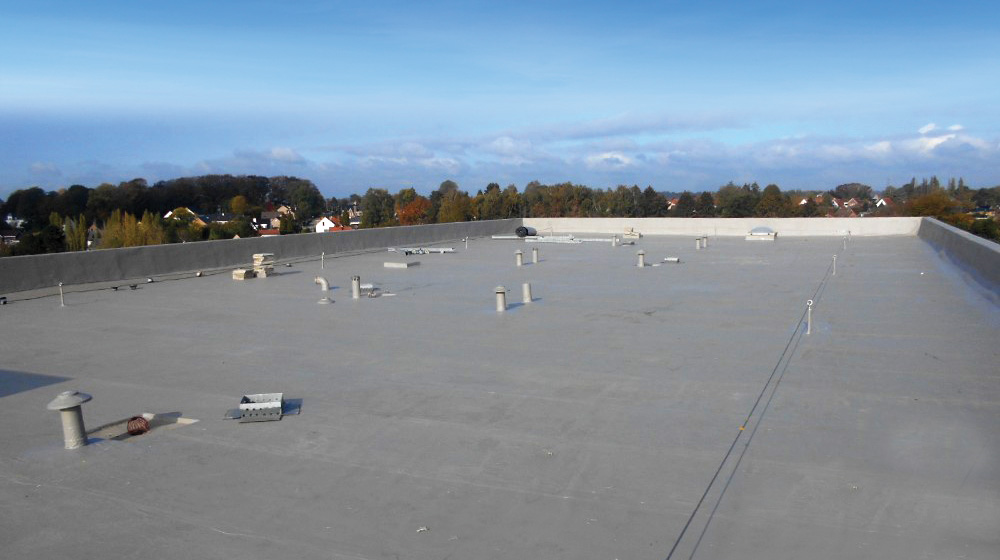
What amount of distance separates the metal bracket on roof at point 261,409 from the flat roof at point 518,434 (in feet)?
0.61

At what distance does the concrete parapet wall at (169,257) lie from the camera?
17938mm

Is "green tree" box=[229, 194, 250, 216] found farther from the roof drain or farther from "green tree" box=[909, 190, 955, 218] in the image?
the roof drain

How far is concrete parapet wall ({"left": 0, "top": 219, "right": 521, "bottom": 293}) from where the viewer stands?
17938mm

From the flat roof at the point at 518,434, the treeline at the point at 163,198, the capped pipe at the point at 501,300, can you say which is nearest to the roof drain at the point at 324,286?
the flat roof at the point at 518,434

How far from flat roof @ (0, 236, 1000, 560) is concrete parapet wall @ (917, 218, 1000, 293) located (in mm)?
2676

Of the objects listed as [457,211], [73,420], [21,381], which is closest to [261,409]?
[73,420]

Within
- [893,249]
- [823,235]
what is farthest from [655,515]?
[823,235]

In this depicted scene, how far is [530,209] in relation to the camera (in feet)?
297

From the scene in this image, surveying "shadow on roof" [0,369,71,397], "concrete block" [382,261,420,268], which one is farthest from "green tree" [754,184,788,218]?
"shadow on roof" [0,369,71,397]

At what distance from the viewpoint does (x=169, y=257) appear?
71.6 feet

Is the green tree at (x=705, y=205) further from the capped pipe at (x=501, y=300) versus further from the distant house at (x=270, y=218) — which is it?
the capped pipe at (x=501, y=300)

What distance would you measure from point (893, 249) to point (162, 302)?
25.8 meters

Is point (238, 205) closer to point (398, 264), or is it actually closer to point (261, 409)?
point (398, 264)

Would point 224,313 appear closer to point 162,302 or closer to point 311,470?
point 162,302
